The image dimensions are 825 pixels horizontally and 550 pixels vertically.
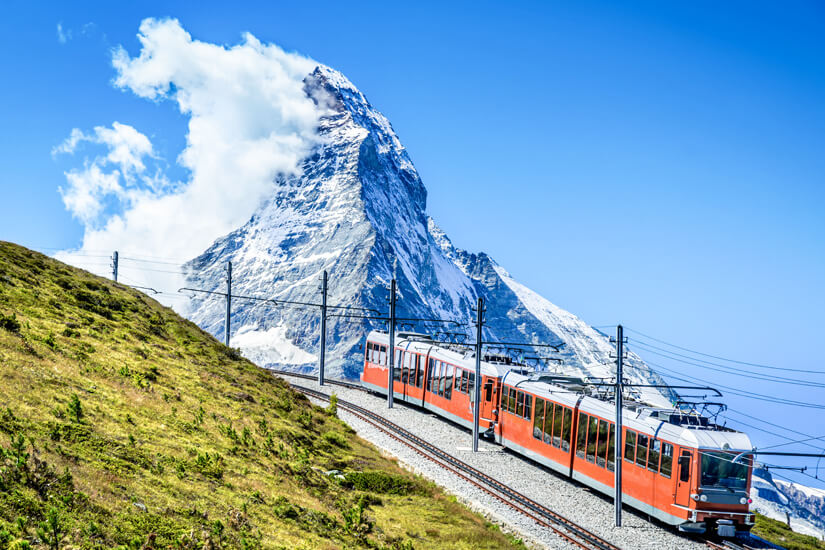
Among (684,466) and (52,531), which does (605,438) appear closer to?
(684,466)

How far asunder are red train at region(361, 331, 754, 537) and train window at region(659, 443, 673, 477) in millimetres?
36

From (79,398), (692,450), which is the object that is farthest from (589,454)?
(79,398)

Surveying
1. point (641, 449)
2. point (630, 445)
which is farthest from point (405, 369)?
point (641, 449)

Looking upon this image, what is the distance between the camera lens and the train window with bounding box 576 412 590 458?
99.0 ft

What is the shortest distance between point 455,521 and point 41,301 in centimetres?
1877

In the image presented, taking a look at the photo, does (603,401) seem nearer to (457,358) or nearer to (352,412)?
(457,358)

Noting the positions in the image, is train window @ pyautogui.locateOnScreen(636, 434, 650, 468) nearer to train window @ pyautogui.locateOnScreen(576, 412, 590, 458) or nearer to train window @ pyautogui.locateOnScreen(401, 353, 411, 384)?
train window @ pyautogui.locateOnScreen(576, 412, 590, 458)

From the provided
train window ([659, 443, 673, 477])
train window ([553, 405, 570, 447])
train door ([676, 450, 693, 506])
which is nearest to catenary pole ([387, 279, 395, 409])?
train window ([553, 405, 570, 447])

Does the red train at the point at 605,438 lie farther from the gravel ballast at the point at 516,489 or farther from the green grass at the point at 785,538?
the green grass at the point at 785,538

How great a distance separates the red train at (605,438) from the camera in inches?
969

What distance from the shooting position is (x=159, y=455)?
17.6 metres

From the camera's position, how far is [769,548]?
24.9 meters

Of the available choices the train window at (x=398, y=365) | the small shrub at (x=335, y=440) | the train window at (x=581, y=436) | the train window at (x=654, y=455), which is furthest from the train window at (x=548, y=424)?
the train window at (x=398, y=365)

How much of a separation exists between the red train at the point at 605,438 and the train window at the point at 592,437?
0.04 meters
